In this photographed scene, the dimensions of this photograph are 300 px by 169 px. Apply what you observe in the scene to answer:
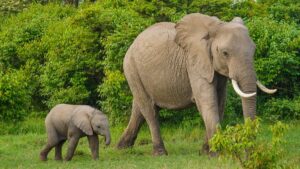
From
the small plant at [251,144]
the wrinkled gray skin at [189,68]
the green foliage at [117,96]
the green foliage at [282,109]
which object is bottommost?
the green foliage at [282,109]

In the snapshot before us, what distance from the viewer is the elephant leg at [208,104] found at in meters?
11.5

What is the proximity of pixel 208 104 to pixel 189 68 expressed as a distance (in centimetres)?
82

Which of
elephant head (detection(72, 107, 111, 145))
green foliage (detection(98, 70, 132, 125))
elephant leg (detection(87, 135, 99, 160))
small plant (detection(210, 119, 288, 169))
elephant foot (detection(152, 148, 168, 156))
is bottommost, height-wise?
green foliage (detection(98, 70, 132, 125))

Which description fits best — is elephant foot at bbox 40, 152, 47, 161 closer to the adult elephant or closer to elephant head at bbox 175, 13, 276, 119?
the adult elephant

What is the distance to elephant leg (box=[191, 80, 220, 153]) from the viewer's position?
37.7ft

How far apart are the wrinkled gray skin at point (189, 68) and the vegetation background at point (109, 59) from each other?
9.20ft

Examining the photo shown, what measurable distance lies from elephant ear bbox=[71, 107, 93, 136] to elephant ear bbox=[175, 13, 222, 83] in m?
1.73

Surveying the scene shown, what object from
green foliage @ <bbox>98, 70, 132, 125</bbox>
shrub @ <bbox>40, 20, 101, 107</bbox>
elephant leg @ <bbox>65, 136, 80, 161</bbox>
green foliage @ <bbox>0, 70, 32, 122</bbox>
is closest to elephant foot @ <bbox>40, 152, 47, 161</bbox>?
elephant leg @ <bbox>65, 136, 80, 161</bbox>

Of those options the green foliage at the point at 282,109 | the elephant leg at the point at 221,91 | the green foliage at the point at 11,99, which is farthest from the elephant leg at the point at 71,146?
the green foliage at the point at 282,109

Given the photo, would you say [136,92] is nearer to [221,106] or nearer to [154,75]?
[154,75]

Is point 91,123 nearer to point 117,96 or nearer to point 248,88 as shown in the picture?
point 248,88

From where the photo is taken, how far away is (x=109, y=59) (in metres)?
16.9

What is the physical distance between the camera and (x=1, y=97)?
16562 millimetres

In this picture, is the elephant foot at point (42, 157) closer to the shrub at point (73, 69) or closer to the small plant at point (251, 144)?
the small plant at point (251, 144)
